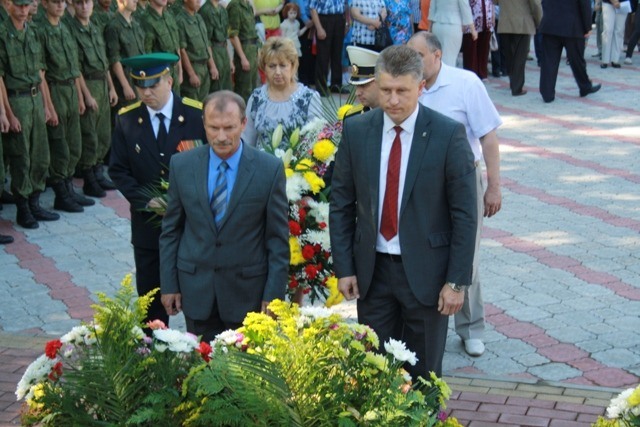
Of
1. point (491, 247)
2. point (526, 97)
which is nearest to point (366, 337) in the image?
point (491, 247)

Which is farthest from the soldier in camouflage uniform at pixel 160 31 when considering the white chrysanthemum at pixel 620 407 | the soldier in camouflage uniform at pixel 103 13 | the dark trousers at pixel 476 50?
the white chrysanthemum at pixel 620 407

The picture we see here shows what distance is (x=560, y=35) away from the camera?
1669 centimetres

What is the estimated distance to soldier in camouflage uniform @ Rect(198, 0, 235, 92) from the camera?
14812 mm

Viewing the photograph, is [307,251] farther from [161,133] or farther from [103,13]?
[103,13]

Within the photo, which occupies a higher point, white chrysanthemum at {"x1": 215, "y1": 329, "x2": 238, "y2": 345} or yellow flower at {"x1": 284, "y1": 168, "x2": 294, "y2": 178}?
white chrysanthemum at {"x1": 215, "y1": 329, "x2": 238, "y2": 345}

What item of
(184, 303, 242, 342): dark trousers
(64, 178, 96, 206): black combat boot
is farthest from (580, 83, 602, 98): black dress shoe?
(184, 303, 242, 342): dark trousers

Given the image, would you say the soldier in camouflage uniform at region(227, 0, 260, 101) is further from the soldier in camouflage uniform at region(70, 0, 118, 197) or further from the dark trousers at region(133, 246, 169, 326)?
the dark trousers at region(133, 246, 169, 326)

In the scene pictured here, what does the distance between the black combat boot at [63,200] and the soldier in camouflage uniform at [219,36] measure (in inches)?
157

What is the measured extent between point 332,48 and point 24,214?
779 cm

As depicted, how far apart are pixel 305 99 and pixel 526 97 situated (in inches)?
412

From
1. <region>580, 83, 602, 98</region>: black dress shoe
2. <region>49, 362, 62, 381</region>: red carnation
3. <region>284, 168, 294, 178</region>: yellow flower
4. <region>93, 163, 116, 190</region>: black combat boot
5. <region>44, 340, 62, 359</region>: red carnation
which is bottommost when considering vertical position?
<region>580, 83, 602, 98</region>: black dress shoe

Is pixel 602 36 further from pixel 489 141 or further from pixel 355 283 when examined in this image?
pixel 355 283

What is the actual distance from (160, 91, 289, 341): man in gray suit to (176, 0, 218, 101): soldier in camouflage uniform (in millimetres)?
8285

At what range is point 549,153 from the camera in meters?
13.4
